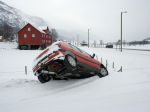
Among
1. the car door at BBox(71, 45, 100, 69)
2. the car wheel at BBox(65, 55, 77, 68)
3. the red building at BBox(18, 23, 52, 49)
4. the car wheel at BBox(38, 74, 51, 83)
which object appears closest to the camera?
the car wheel at BBox(65, 55, 77, 68)

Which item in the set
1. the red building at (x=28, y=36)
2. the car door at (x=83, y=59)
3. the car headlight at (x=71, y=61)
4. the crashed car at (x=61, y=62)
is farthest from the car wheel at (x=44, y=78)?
the red building at (x=28, y=36)

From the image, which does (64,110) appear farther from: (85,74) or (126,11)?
(126,11)

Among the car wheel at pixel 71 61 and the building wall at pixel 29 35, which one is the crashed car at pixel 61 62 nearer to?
the car wheel at pixel 71 61

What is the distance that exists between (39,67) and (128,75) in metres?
3.61

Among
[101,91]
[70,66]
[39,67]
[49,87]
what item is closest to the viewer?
[101,91]

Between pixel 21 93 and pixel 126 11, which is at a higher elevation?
pixel 126 11

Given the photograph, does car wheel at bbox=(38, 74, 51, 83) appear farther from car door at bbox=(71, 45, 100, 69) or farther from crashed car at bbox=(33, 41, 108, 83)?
car door at bbox=(71, 45, 100, 69)

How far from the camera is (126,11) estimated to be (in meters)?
33.5

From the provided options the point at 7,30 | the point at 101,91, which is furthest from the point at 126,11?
the point at 7,30

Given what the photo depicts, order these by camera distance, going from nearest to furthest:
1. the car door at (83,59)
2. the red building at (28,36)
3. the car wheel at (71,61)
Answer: the car wheel at (71,61) → the car door at (83,59) → the red building at (28,36)

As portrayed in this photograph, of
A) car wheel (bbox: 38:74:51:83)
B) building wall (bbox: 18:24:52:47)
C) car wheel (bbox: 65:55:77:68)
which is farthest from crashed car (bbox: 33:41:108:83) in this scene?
building wall (bbox: 18:24:52:47)

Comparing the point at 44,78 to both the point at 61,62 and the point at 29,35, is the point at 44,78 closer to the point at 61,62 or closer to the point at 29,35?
the point at 61,62

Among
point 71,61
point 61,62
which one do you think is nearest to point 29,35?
point 61,62

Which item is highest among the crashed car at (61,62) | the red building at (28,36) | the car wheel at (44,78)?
the red building at (28,36)
